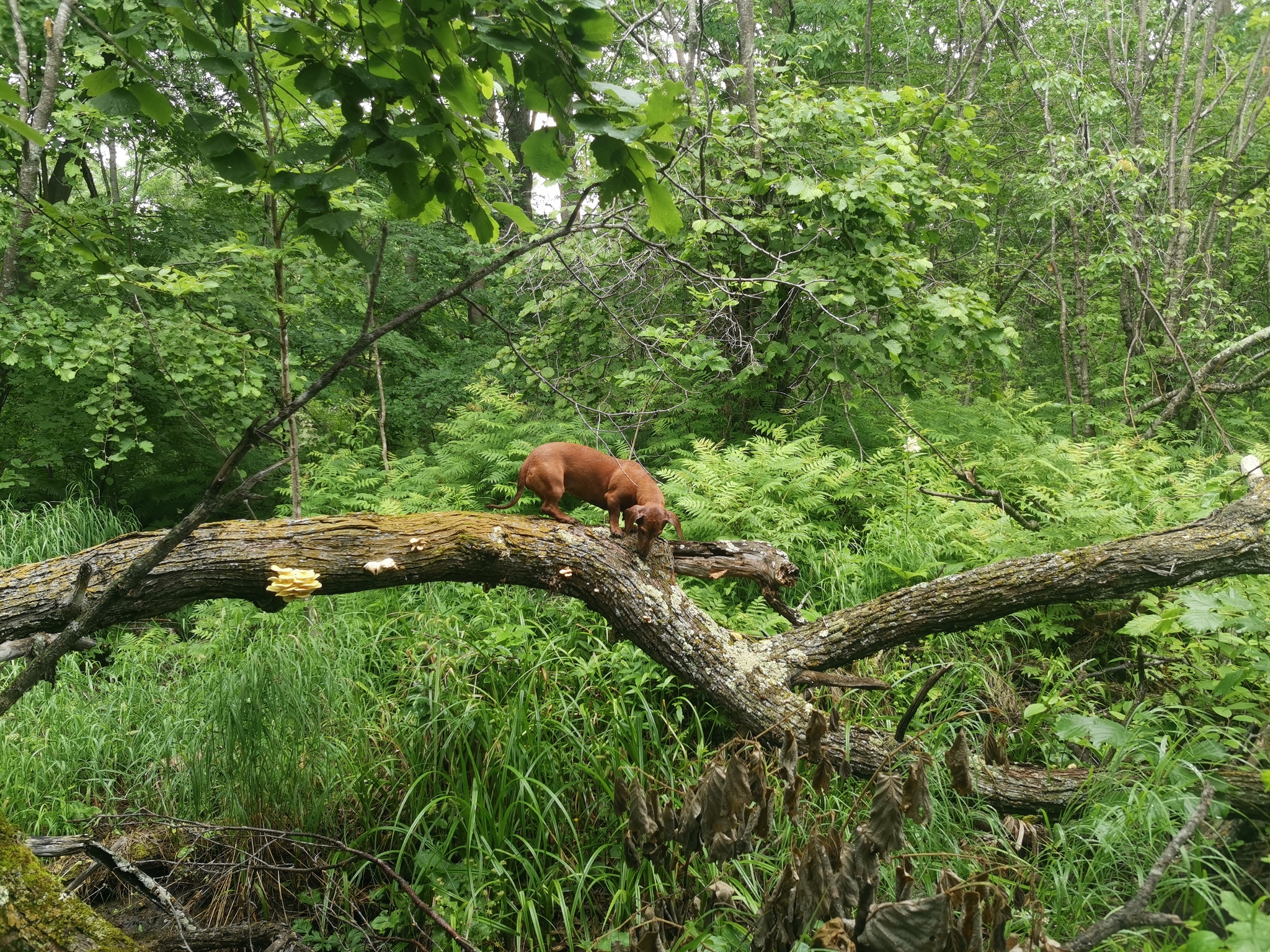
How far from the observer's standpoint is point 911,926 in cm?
147

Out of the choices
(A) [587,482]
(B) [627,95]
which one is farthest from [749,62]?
(B) [627,95]

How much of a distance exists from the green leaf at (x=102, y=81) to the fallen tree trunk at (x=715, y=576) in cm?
164

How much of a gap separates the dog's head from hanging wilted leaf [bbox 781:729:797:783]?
1621mm

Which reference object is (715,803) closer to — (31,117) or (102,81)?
(102,81)

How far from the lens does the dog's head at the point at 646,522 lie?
3.49m

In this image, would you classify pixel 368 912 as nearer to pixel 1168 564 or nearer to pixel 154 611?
pixel 154 611

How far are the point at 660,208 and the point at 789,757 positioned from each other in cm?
136

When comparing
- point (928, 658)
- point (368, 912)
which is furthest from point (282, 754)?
point (928, 658)

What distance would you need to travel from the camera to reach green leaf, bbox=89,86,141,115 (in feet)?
5.31

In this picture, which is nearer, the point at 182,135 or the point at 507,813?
the point at 507,813

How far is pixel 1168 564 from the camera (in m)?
3.46

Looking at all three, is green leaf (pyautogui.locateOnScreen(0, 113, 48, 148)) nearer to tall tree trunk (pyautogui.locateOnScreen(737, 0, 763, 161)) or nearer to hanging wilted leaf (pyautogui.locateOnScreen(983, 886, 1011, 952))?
hanging wilted leaf (pyautogui.locateOnScreen(983, 886, 1011, 952))

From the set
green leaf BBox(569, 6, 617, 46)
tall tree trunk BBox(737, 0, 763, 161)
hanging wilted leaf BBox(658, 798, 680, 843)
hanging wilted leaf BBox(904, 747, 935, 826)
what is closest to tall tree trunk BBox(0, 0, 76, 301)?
green leaf BBox(569, 6, 617, 46)

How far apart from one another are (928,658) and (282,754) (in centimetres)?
329
